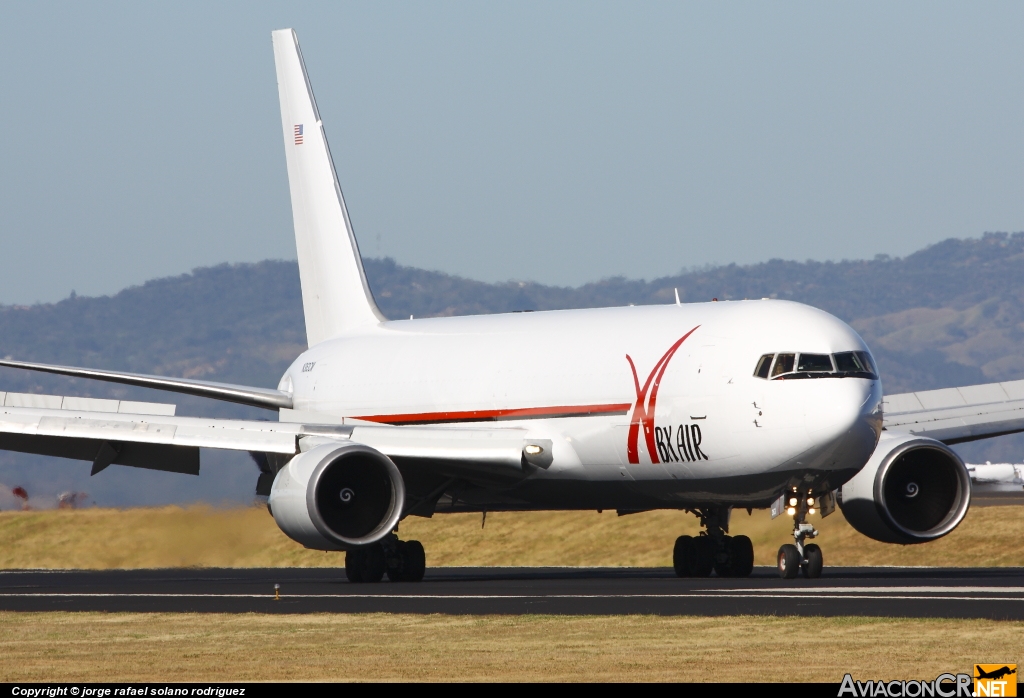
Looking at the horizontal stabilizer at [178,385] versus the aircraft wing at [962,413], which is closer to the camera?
the aircraft wing at [962,413]

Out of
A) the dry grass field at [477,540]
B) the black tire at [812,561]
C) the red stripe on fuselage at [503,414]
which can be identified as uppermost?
the red stripe on fuselage at [503,414]

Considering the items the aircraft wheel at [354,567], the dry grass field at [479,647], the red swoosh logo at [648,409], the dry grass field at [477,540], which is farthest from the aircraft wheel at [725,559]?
the dry grass field at [479,647]

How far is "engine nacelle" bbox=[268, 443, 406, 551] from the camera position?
26547mm

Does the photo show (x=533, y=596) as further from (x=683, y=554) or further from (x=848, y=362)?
(x=683, y=554)

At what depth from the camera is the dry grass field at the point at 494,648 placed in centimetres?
1360

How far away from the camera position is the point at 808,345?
83.8 feet

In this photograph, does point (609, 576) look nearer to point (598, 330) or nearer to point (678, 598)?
point (598, 330)

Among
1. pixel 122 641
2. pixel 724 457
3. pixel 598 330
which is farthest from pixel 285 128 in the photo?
pixel 122 641

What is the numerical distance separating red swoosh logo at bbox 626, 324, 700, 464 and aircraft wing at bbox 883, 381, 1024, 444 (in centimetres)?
476

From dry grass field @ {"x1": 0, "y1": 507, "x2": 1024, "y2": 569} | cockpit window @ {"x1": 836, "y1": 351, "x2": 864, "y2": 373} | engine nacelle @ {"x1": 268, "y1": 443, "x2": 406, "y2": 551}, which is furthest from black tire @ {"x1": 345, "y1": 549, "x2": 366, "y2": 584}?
cockpit window @ {"x1": 836, "y1": 351, "x2": 864, "y2": 373}

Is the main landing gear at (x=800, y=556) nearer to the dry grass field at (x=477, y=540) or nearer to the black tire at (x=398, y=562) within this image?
the black tire at (x=398, y=562)

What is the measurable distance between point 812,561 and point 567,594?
4.15 m

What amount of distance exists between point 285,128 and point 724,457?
16.0m

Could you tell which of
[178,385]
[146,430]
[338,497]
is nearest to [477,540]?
[178,385]
